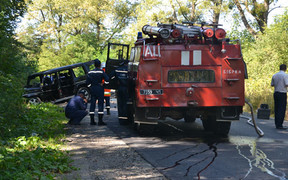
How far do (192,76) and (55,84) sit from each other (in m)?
12.3

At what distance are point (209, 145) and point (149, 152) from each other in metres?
1.48

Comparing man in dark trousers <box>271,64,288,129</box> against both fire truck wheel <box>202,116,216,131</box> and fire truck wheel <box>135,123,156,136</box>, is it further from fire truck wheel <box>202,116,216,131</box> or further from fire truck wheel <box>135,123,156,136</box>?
fire truck wheel <box>135,123,156,136</box>

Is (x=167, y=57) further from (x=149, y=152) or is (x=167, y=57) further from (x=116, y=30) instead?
(x=116, y=30)

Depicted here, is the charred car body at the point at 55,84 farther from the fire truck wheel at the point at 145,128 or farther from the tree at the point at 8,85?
the fire truck wheel at the point at 145,128

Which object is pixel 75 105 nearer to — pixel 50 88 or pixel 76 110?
pixel 76 110

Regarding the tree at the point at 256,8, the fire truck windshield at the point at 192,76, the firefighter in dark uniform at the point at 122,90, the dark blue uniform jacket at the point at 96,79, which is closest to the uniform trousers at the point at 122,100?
the firefighter in dark uniform at the point at 122,90

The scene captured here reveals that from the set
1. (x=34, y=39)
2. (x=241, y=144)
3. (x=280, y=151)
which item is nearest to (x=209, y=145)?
(x=241, y=144)

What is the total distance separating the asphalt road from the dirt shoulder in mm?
234

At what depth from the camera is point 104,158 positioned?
6906mm

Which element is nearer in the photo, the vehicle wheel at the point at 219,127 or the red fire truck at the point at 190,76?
the red fire truck at the point at 190,76

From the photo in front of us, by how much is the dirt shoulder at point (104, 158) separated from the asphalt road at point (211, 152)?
234 mm

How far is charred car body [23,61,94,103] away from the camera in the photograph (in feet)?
63.9

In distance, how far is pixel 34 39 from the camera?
53906 millimetres

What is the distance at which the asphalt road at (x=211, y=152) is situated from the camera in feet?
19.4
